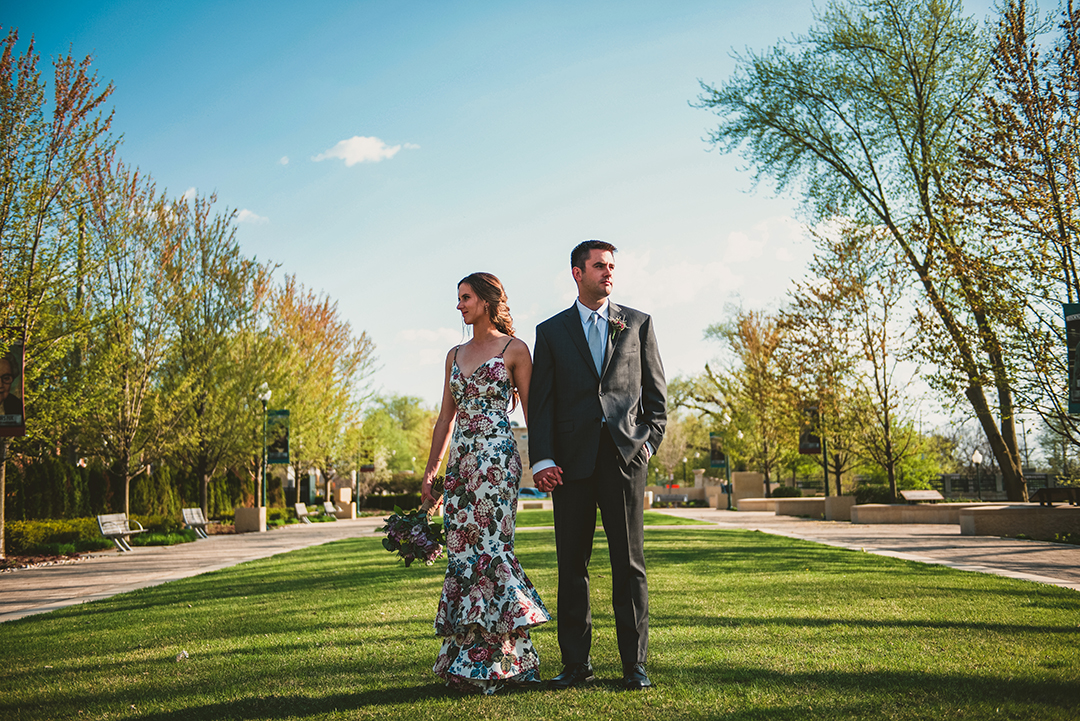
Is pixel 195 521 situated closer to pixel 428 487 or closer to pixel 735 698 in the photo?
pixel 428 487

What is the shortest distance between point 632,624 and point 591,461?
84 centimetres

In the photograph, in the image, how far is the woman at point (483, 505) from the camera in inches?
149

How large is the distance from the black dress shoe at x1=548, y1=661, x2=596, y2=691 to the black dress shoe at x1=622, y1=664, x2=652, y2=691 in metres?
0.21

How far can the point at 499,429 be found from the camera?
13.6ft

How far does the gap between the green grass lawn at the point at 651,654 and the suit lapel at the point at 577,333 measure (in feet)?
5.48

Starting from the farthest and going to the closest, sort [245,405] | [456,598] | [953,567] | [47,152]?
[245,405]
[47,152]
[953,567]
[456,598]

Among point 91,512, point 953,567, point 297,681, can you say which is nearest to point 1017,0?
point 953,567

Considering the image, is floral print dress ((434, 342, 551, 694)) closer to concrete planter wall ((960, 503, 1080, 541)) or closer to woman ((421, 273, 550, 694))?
woman ((421, 273, 550, 694))

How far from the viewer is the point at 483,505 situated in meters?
4.02

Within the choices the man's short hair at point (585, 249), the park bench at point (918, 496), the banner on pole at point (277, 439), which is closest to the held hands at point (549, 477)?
the man's short hair at point (585, 249)

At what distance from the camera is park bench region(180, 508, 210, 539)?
19.6 metres

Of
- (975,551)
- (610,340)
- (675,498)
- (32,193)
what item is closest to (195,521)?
(32,193)

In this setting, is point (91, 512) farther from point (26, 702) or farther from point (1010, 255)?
point (1010, 255)

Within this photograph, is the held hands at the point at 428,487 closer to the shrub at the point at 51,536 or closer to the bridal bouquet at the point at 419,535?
the bridal bouquet at the point at 419,535
